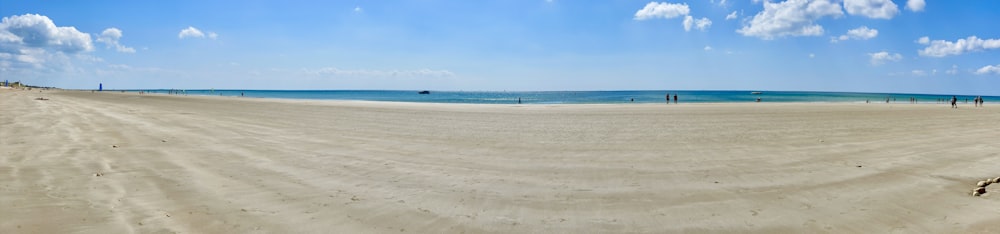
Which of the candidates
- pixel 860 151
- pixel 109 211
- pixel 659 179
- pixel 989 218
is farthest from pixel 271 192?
pixel 860 151

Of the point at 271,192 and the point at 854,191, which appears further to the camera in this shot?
the point at 854,191

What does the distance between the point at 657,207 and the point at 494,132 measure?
9924mm

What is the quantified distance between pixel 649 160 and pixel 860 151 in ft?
17.4

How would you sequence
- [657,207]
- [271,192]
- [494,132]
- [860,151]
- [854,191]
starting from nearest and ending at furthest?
1. [657,207]
2. [271,192]
3. [854,191]
4. [860,151]
5. [494,132]

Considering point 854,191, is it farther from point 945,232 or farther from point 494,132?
point 494,132

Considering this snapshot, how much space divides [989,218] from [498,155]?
23.5 feet

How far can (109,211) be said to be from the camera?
5.02 meters

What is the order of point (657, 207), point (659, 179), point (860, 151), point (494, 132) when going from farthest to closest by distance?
point (494, 132) → point (860, 151) → point (659, 179) → point (657, 207)

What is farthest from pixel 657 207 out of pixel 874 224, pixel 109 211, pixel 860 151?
pixel 860 151

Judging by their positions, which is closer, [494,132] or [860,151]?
[860,151]

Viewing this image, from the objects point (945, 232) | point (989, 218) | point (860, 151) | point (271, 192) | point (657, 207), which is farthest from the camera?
point (860, 151)

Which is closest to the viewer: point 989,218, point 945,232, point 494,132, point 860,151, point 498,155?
point 945,232

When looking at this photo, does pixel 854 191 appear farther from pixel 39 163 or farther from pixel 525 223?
pixel 39 163

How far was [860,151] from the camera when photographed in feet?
35.2
